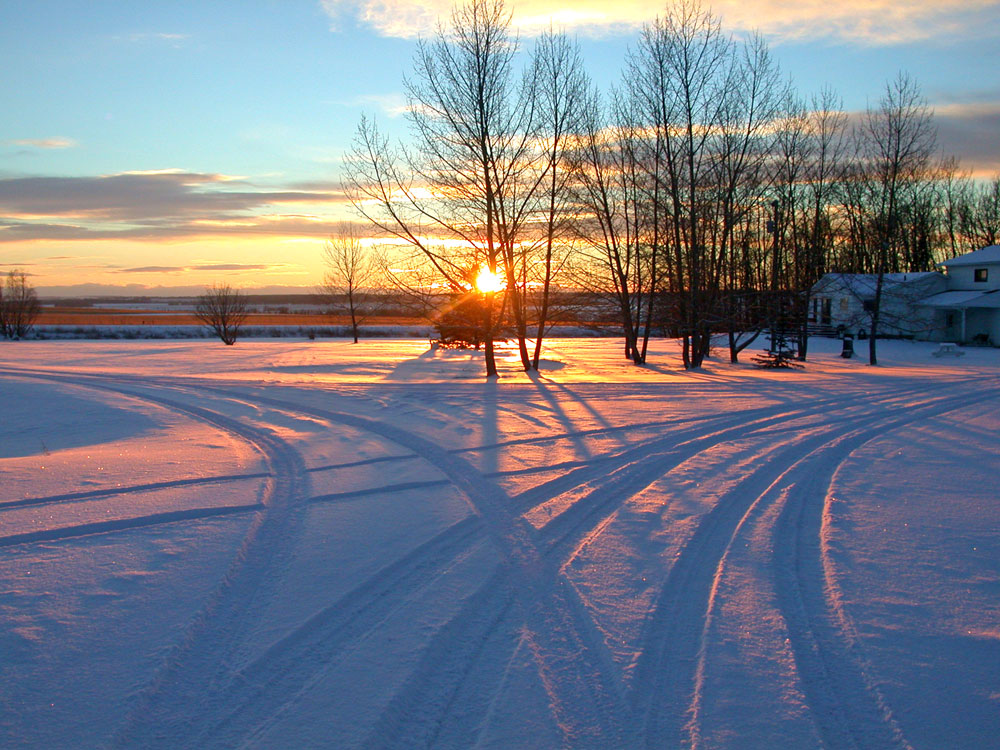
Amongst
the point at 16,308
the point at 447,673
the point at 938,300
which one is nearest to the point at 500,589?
the point at 447,673

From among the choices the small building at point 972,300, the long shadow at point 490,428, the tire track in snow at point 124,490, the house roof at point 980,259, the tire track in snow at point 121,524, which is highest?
the house roof at point 980,259

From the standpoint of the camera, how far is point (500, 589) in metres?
4.64

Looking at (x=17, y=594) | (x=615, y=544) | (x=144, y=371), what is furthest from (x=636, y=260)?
(x=17, y=594)

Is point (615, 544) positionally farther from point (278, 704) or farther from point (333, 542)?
point (278, 704)

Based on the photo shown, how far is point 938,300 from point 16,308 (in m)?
63.9

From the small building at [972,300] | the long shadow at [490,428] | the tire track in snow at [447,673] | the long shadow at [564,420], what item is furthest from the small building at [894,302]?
the tire track in snow at [447,673]

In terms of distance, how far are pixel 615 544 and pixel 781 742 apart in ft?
A: 8.36

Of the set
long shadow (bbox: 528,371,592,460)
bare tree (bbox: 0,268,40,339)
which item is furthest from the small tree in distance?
long shadow (bbox: 528,371,592,460)

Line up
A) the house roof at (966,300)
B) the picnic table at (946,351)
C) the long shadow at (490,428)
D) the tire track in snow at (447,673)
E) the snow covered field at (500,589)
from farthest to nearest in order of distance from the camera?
the house roof at (966,300)
the picnic table at (946,351)
the long shadow at (490,428)
the snow covered field at (500,589)
the tire track in snow at (447,673)

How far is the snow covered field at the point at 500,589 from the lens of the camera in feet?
10.7

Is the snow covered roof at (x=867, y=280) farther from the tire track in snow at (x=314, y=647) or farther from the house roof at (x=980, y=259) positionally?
the tire track in snow at (x=314, y=647)

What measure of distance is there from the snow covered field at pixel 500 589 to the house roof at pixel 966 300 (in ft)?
108

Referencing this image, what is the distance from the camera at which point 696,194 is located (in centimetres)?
2428

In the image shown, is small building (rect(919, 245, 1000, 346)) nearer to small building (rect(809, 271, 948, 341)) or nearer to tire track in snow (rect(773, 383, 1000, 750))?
small building (rect(809, 271, 948, 341))
